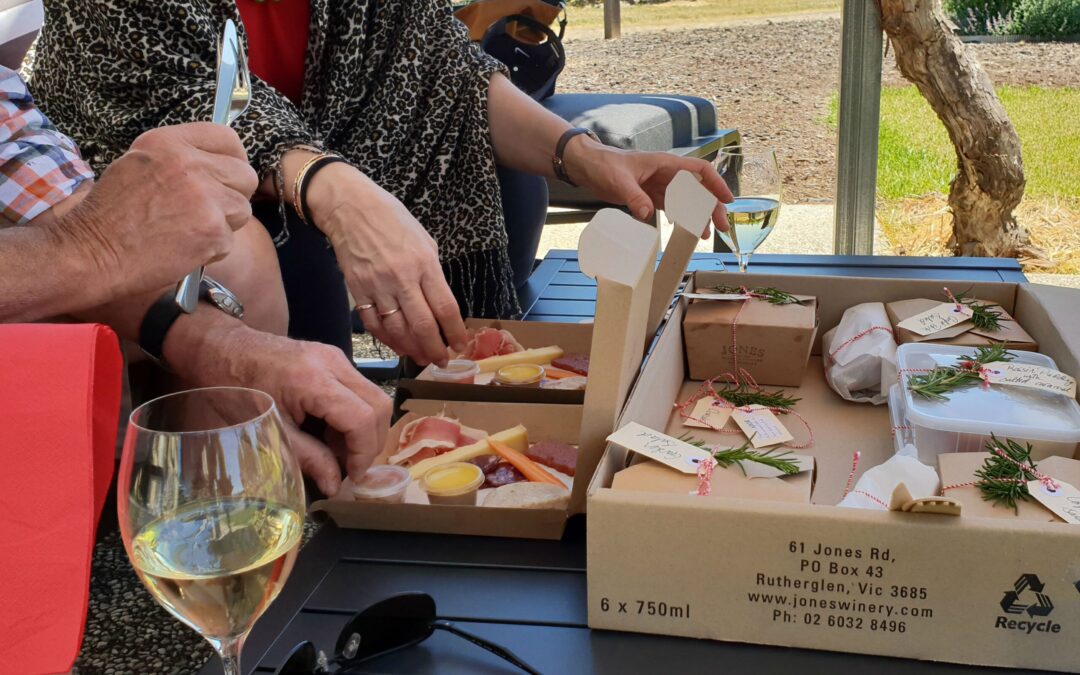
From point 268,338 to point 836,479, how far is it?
26.5 inches

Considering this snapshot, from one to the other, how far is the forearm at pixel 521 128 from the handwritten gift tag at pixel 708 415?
0.81 metres

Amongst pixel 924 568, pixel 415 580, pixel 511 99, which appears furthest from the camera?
pixel 511 99

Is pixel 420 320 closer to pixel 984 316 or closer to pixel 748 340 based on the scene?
pixel 748 340

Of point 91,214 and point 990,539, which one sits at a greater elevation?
point 91,214

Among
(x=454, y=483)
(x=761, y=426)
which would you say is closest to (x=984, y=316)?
(x=761, y=426)

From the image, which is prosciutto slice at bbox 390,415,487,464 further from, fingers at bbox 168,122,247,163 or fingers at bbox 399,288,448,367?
fingers at bbox 168,122,247,163

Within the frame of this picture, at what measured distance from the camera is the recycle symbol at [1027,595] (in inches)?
29.5

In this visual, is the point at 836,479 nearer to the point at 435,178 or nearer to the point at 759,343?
the point at 759,343

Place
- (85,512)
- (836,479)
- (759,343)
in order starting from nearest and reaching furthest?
(85,512) < (836,479) < (759,343)

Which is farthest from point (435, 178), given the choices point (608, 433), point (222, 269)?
point (608, 433)

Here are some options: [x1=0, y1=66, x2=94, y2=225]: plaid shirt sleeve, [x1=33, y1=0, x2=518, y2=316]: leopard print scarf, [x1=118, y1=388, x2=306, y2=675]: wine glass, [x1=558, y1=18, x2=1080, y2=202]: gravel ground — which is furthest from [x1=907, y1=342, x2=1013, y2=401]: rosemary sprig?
[x1=558, y1=18, x2=1080, y2=202]: gravel ground

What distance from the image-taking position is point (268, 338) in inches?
44.6

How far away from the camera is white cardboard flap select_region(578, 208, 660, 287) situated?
2.89 ft

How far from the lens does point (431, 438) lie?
1165 millimetres
